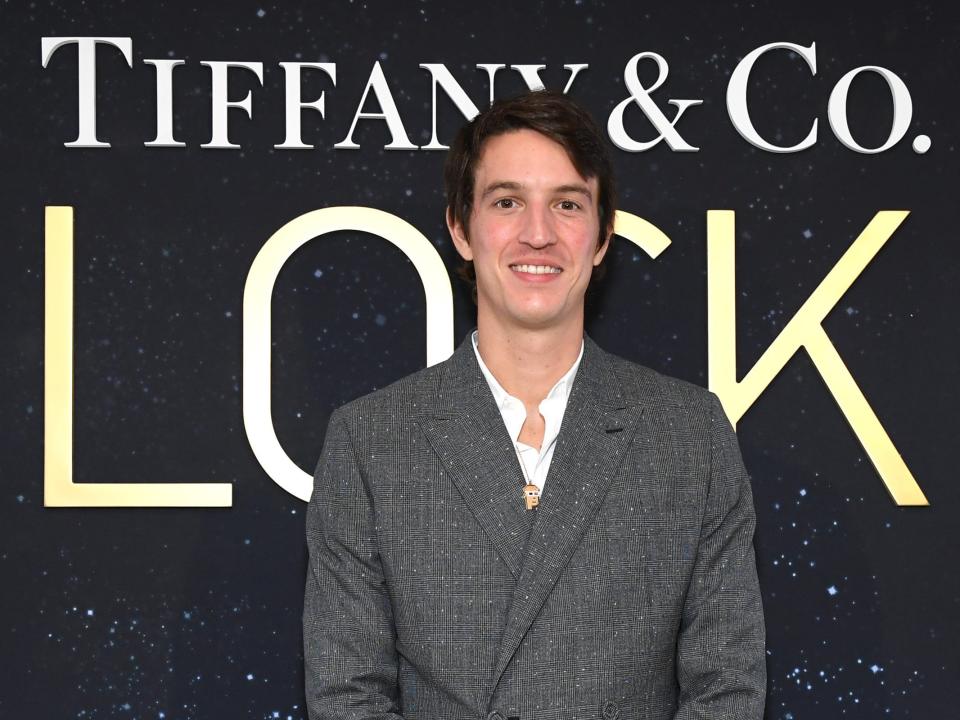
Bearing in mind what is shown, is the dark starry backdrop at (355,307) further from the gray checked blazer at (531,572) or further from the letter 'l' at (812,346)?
the gray checked blazer at (531,572)

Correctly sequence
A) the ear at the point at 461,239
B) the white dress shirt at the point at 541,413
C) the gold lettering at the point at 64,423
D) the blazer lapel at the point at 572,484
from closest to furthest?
the blazer lapel at the point at 572,484, the white dress shirt at the point at 541,413, the ear at the point at 461,239, the gold lettering at the point at 64,423

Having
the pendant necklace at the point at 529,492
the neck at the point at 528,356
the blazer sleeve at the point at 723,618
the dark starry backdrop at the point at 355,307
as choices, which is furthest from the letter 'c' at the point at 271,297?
the blazer sleeve at the point at 723,618

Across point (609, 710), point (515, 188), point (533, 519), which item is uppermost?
point (515, 188)

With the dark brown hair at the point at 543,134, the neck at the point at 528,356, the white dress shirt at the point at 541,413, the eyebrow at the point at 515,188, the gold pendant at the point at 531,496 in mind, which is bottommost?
the gold pendant at the point at 531,496

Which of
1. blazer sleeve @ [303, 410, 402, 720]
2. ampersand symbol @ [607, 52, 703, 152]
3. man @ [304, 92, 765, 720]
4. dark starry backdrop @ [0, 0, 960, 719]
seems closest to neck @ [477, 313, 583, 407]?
man @ [304, 92, 765, 720]

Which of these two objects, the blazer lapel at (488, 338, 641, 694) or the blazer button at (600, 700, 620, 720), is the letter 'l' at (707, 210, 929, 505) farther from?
the blazer button at (600, 700, 620, 720)

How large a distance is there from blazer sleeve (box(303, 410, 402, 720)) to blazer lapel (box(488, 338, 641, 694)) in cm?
18

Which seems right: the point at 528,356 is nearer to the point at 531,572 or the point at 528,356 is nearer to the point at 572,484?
the point at 572,484

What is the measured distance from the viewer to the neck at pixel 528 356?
5.65 ft

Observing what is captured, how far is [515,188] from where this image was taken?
1707 mm

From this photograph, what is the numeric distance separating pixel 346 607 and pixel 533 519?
0.31m

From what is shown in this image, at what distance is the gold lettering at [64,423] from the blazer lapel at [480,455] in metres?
0.59

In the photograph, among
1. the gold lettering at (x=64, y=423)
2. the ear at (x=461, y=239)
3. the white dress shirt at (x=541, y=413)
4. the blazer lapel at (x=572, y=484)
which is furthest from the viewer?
the gold lettering at (x=64, y=423)

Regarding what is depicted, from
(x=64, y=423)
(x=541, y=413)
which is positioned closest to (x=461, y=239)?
(x=541, y=413)
